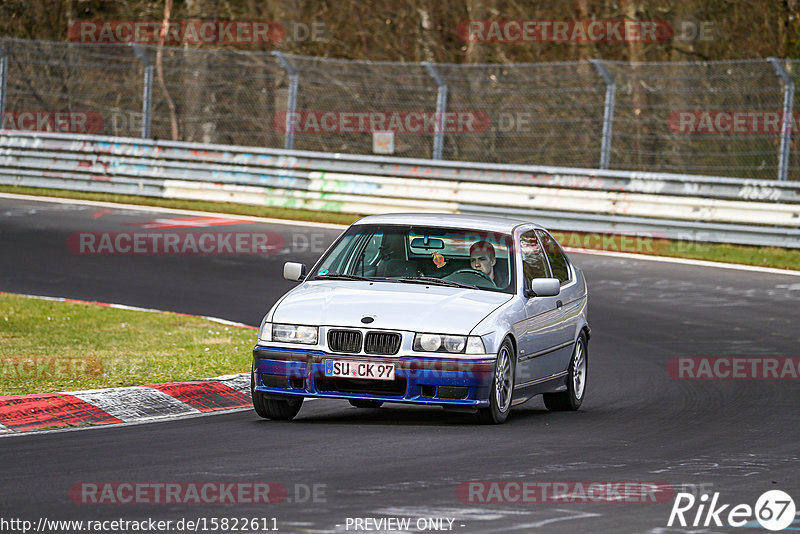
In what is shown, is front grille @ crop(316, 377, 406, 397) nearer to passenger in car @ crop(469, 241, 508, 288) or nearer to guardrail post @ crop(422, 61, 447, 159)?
passenger in car @ crop(469, 241, 508, 288)

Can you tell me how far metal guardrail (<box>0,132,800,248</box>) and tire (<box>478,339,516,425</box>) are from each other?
11.8m

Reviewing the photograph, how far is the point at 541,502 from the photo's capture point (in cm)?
653

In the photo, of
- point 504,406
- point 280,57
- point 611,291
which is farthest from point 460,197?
point 504,406

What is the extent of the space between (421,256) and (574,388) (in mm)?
1634

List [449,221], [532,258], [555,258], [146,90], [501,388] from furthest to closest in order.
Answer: [146,90] < [555,258] < [532,258] < [449,221] < [501,388]

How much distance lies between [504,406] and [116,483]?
3320mm

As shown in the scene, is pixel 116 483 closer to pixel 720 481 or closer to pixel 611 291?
pixel 720 481

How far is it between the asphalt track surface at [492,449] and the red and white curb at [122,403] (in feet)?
1.20

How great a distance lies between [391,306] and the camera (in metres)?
9.11

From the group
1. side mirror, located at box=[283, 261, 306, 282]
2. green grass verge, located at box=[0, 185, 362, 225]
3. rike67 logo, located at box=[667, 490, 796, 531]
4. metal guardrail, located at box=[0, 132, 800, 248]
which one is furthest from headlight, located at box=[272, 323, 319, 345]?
green grass verge, located at box=[0, 185, 362, 225]

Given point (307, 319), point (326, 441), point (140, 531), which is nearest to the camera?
point (140, 531)

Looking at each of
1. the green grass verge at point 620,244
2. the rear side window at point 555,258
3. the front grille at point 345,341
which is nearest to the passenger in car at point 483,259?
the rear side window at point 555,258

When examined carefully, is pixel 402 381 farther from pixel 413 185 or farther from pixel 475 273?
pixel 413 185

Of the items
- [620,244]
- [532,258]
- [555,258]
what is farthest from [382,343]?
[620,244]
